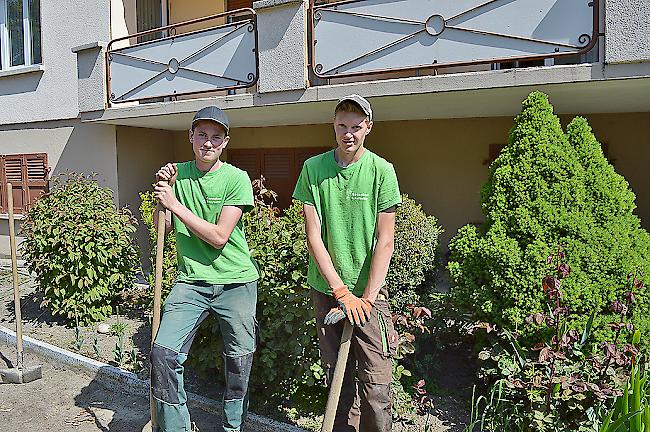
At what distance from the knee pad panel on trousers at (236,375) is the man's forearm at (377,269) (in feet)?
3.23

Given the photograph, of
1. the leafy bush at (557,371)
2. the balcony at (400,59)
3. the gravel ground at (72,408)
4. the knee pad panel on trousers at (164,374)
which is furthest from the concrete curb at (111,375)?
the balcony at (400,59)

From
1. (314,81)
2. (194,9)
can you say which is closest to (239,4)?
(194,9)

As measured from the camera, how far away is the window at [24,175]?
9.70 meters

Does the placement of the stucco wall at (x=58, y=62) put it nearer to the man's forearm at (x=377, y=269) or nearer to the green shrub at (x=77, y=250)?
the green shrub at (x=77, y=250)

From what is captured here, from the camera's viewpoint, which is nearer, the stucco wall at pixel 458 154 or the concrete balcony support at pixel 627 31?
the concrete balcony support at pixel 627 31

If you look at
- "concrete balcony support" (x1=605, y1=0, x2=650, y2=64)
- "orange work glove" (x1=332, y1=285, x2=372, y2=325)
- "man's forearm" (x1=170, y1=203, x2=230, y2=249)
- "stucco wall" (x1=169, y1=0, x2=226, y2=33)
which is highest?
"stucco wall" (x1=169, y1=0, x2=226, y2=33)

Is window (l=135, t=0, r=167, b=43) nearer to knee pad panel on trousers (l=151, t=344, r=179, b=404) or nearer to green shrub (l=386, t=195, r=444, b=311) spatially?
green shrub (l=386, t=195, r=444, b=311)

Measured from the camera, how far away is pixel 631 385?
3.11 m

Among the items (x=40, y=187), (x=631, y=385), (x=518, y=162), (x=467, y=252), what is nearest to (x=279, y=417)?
(x=467, y=252)

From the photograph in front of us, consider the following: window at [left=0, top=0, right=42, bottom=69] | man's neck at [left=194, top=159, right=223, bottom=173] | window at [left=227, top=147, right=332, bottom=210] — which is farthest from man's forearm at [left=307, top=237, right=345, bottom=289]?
window at [left=0, top=0, right=42, bottom=69]

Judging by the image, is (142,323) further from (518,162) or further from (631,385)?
(631,385)

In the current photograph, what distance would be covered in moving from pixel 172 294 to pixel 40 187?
7.91 metres

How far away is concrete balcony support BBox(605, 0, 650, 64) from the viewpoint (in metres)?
4.61

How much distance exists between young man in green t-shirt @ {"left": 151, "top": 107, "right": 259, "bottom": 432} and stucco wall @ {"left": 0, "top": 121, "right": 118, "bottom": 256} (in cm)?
610
